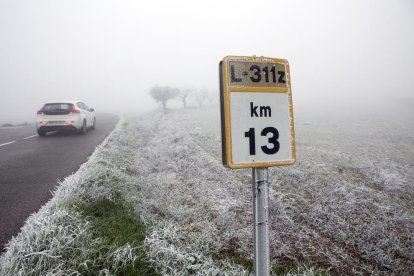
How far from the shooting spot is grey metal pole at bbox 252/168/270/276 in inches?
61.1

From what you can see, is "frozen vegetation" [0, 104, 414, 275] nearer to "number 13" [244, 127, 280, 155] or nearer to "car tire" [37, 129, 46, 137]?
"number 13" [244, 127, 280, 155]

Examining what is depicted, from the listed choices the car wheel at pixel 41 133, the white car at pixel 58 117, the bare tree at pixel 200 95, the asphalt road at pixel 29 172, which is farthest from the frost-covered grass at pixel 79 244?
the bare tree at pixel 200 95

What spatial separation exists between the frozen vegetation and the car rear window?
635 cm

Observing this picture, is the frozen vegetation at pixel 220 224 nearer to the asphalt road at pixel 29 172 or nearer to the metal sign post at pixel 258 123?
the asphalt road at pixel 29 172

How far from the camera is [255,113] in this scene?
5.09ft

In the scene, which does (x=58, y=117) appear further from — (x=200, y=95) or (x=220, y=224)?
(x=200, y=95)

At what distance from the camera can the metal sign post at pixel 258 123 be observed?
4.89 feet

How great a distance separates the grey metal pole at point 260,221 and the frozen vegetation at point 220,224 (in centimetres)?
101

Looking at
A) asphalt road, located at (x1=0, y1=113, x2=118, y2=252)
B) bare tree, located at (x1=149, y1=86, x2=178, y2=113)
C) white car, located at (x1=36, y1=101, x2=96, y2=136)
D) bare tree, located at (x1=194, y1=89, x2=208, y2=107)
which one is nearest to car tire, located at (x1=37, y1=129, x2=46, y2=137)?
white car, located at (x1=36, y1=101, x2=96, y2=136)

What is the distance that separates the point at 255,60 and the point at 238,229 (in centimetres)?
274

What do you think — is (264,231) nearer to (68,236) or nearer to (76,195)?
Answer: (68,236)

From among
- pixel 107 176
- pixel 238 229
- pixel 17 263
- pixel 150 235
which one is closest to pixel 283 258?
pixel 238 229

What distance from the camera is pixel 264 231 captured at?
5.12 feet

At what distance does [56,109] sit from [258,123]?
Result: 1235 centimetres
